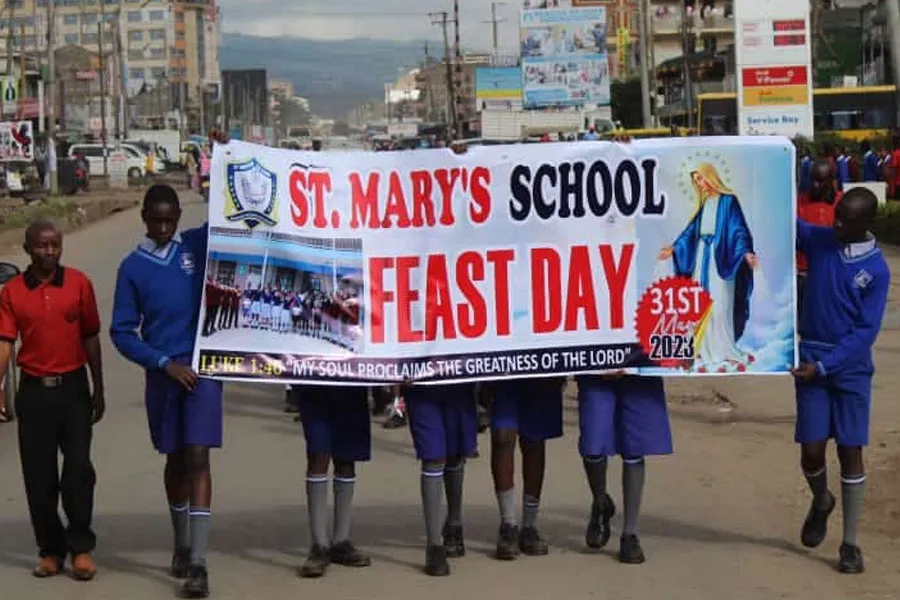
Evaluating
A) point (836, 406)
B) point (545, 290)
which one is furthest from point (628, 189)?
point (836, 406)

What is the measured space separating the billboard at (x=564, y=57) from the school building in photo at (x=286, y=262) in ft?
206

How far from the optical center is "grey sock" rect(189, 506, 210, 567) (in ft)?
24.4

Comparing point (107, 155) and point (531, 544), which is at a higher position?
point (107, 155)

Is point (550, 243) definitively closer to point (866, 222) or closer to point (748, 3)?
point (866, 222)

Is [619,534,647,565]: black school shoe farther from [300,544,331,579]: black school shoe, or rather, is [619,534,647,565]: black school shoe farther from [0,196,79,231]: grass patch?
[0,196,79,231]: grass patch

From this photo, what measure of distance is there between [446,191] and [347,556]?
6.18 ft

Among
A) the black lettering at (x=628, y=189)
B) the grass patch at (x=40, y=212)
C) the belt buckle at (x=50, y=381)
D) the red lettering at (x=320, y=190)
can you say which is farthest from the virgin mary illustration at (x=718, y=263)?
the grass patch at (x=40, y=212)

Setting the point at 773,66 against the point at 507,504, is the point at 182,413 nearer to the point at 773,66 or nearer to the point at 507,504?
the point at 507,504

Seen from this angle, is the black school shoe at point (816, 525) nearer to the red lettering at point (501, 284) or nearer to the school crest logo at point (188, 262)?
the red lettering at point (501, 284)

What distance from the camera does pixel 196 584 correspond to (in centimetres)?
739

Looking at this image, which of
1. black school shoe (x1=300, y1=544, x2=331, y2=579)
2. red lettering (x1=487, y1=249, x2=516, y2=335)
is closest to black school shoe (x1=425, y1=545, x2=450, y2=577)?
black school shoe (x1=300, y1=544, x2=331, y2=579)

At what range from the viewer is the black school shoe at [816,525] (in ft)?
26.4

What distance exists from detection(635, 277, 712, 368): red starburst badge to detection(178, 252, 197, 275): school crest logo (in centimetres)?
220

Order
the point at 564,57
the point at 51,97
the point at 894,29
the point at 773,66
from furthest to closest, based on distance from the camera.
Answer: the point at 564,57 → the point at 51,97 → the point at 773,66 → the point at 894,29
